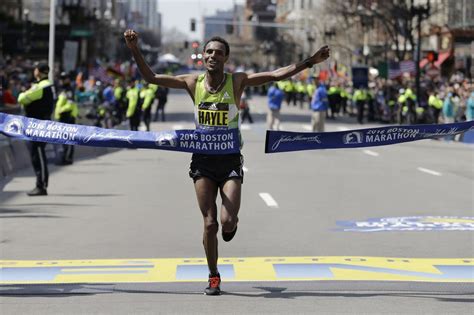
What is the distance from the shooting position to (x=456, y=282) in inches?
394

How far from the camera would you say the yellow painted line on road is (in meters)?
10.1

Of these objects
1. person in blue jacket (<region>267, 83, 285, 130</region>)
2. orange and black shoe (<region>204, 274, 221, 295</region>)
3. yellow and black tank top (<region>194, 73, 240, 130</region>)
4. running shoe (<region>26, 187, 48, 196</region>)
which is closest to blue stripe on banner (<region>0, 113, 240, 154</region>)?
yellow and black tank top (<region>194, 73, 240, 130</region>)

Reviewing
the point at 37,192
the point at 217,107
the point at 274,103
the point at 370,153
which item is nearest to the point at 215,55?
the point at 217,107

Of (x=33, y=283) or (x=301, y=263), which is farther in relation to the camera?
(x=301, y=263)

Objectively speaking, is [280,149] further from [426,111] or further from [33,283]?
[426,111]

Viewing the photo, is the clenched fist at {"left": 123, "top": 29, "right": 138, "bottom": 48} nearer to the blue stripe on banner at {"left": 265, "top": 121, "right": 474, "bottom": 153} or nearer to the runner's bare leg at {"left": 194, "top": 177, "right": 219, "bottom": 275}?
the runner's bare leg at {"left": 194, "top": 177, "right": 219, "bottom": 275}

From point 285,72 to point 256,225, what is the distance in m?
5.32

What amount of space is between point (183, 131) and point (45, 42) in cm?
7067

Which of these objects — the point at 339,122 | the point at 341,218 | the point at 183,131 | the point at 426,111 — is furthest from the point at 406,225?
the point at 339,122

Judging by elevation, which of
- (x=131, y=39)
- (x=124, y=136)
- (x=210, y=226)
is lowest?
(x=210, y=226)

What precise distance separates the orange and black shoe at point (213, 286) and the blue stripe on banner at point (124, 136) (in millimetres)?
962

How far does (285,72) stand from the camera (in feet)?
30.9

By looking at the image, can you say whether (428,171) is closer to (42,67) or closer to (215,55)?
(42,67)

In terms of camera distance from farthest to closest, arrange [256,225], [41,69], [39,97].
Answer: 1. [39,97]
2. [41,69]
3. [256,225]
